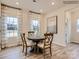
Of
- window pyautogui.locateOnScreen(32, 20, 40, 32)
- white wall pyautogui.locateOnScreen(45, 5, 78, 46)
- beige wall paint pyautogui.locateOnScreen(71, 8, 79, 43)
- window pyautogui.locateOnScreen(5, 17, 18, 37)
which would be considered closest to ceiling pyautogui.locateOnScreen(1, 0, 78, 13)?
white wall pyautogui.locateOnScreen(45, 5, 78, 46)

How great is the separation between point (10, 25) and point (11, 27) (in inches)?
5.6

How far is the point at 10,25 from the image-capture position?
5.91m

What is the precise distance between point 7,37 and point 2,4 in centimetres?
189

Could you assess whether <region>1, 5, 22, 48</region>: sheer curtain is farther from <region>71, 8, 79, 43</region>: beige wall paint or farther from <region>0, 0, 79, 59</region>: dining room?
<region>71, 8, 79, 43</region>: beige wall paint

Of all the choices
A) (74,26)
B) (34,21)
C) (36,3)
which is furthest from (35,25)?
(74,26)

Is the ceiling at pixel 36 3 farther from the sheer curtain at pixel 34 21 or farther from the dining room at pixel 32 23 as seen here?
the sheer curtain at pixel 34 21

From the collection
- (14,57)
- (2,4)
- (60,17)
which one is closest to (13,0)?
(2,4)

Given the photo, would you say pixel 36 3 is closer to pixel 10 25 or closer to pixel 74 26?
pixel 10 25

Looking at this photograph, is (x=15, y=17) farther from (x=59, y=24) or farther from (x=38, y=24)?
(x=59, y=24)

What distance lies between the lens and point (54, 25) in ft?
22.3

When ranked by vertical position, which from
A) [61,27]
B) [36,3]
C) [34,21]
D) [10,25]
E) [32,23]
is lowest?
[61,27]

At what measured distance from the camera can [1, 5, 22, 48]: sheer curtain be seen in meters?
5.43

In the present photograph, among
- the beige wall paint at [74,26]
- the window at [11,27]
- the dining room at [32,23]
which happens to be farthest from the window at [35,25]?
the beige wall paint at [74,26]

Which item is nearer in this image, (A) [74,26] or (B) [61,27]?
(B) [61,27]
